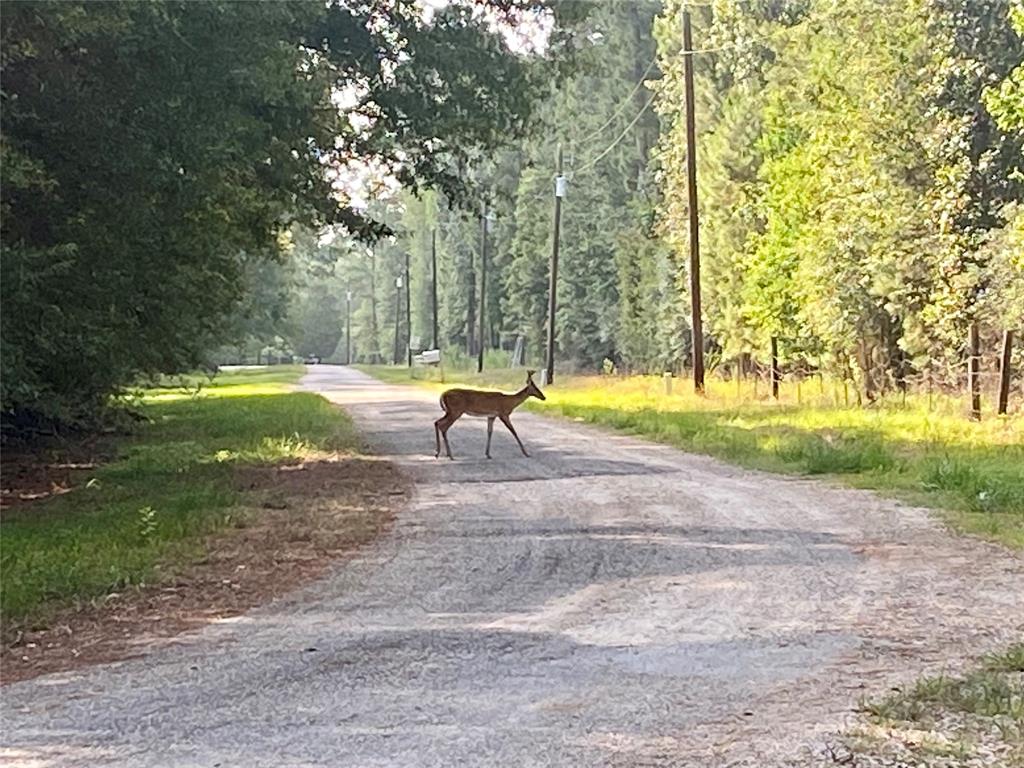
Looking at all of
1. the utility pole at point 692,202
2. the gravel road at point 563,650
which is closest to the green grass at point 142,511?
the gravel road at point 563,650

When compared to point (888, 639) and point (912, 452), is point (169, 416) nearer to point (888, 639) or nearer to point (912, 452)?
point (912, 452)

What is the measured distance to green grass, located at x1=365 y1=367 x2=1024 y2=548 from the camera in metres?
12.1

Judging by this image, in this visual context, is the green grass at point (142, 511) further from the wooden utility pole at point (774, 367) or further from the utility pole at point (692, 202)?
the wooden utility pole at point (774, 367)

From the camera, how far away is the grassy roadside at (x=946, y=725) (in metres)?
4.51

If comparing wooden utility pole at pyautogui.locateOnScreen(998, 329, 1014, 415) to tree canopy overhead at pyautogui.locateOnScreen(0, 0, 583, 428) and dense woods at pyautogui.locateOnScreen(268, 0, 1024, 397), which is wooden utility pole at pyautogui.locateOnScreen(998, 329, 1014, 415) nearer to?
dense woods at pyautogui.locateOnScreen(268, 0, 1024, 397)

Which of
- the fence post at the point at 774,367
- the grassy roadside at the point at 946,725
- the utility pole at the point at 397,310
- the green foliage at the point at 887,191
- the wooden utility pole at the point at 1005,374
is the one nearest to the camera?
the grassy roadside at the point at 946,725

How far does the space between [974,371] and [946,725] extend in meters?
16.8

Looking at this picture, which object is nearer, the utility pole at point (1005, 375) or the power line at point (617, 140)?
the utility pole at point (1005, 375)

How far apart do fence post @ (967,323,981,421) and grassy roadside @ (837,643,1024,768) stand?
1503 cm

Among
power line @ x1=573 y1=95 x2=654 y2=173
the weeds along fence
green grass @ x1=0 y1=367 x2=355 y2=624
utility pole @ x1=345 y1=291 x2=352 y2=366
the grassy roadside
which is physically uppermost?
power line @ x1=573 y1=95 x2=654 y2=173

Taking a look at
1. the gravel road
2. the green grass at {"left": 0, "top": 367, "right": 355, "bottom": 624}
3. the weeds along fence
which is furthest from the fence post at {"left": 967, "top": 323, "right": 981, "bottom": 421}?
the green grass at {"left": 0, "top": 367, "right": 355, "bottom": 624}

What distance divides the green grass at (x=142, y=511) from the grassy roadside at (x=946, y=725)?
544 centimetres

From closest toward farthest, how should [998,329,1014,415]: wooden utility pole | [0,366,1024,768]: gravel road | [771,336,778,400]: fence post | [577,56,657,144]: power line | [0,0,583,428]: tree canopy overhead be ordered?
[0,366,1024,768]: gravel road, [0,0,583,428]: tree canopy overhead, [998,329,1014,415]: wooden utility pole, [771,336,778,400]: fence post, [577,56,657,144]: power line

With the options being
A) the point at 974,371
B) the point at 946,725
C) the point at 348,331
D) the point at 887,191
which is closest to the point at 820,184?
the point at 887,191
